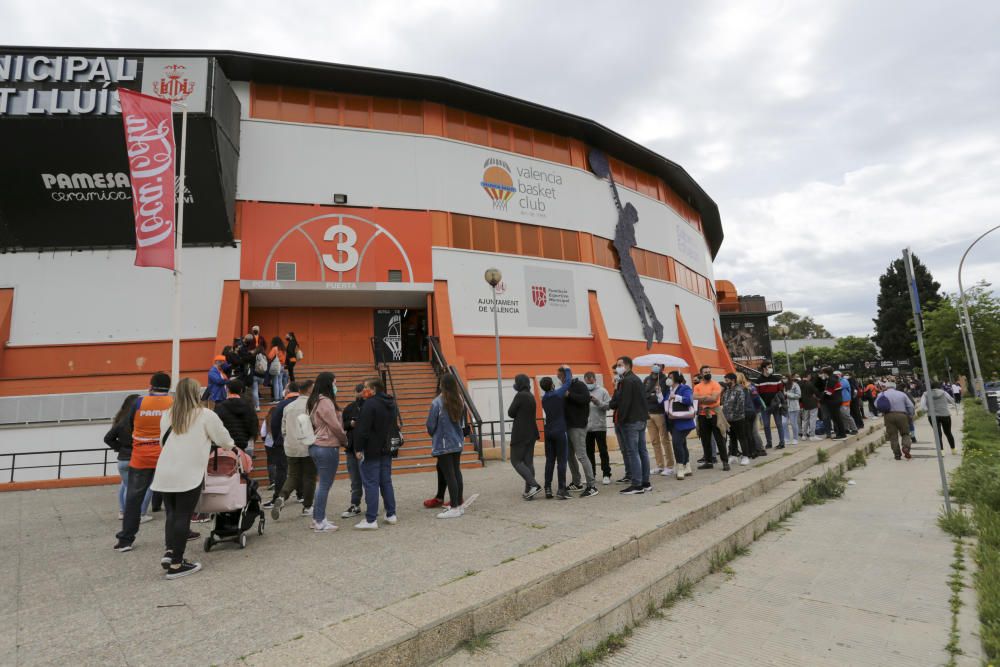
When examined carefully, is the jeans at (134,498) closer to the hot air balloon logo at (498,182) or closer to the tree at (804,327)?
the hot air balloon logo at (498,182)

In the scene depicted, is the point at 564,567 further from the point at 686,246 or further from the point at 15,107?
the point at 686,246

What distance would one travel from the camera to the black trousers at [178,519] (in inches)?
159

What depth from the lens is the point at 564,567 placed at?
3564 millimetres

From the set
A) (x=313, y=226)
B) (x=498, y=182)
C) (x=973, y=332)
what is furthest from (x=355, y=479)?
(x=973, y=332)

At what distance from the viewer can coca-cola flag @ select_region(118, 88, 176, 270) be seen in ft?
30.4

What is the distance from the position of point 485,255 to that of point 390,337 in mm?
4295

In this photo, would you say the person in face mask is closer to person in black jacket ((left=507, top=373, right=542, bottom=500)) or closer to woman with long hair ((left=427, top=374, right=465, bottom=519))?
person in black jacket ((left=507, top=373, right=542, bottom=500))

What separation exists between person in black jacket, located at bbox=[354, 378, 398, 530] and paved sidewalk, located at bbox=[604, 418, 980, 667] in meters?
3.17

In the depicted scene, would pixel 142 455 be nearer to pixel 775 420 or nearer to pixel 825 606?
pixel 825 606

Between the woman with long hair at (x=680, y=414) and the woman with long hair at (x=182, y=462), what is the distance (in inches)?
244

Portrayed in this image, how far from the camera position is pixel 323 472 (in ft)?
18.3

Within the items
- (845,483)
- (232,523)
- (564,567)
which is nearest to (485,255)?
(845,483)

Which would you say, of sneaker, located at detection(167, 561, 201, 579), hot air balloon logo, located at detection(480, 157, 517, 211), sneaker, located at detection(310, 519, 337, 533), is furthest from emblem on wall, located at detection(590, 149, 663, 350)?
sneaker, located at detection(167, 561, 201, 579)

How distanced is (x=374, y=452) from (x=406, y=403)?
7.66 metres
